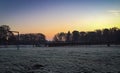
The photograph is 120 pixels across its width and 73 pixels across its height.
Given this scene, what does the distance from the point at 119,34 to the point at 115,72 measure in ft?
546

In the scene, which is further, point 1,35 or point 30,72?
point 1,35

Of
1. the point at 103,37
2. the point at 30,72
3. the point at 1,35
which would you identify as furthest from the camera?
the point at 103,37

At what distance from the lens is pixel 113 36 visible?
18575cm

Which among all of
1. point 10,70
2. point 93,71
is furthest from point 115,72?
point 10,70

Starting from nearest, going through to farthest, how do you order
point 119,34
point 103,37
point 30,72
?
point 30,72, point 119,34, point 103,37

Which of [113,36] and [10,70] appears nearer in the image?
[10,70]

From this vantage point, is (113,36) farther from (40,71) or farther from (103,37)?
(40,71)

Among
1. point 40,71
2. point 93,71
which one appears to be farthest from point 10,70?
point 93,71

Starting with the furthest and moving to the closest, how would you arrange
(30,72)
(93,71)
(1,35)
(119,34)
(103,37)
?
1. (103,37)
2. (119,34)
3. (1,35)
4. (93,71)
5. (30,72)

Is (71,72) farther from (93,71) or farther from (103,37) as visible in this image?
(103,37)

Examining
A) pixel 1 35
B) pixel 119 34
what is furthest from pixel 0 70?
pixel 119 34

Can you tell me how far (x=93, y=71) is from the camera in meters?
15.4

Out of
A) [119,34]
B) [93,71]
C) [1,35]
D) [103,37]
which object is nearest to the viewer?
[93,71]

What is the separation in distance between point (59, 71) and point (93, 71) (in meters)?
2.50
